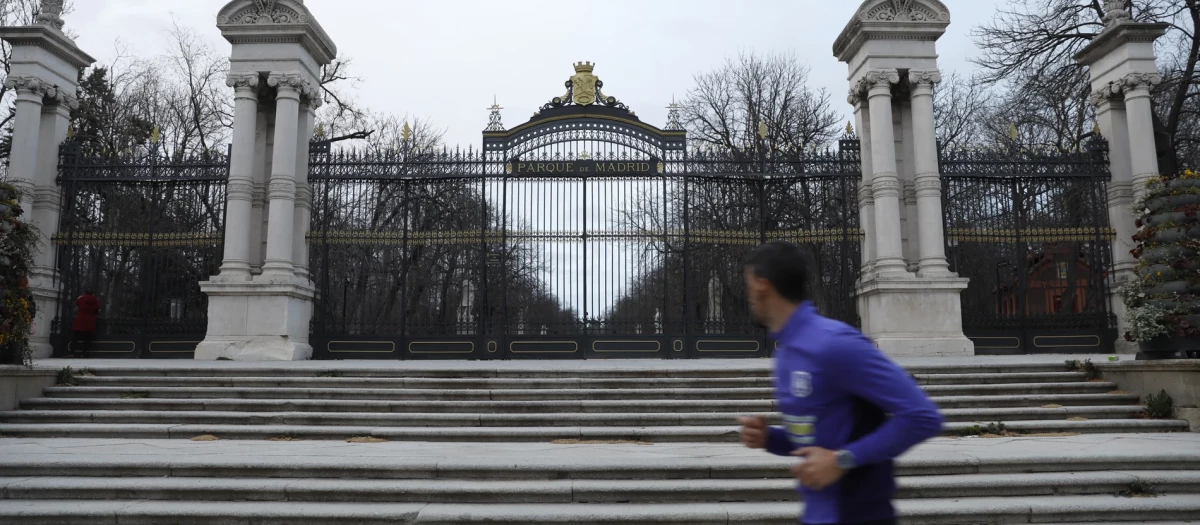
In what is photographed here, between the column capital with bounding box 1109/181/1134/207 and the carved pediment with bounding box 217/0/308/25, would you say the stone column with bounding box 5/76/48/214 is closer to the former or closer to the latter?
the carved pediment with bounding box 217/0/308/25

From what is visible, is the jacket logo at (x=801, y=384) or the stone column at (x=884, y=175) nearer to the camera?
the jacket logo at (x=801, y=384)

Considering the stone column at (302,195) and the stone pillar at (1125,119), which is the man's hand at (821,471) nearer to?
the stone column at (302,195)

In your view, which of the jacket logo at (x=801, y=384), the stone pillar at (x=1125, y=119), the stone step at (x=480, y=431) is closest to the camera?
the jacket logo at (x=801, y=384)

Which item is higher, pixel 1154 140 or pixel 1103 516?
pixel 1154 140

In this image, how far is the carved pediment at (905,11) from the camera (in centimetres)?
1569

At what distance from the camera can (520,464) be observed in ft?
23.0

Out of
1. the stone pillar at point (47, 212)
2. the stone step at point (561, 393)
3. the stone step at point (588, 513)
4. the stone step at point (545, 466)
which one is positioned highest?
the stone pillar at point (47, 212)

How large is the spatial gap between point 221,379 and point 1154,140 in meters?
17.9

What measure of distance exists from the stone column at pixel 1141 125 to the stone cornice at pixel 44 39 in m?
22.1

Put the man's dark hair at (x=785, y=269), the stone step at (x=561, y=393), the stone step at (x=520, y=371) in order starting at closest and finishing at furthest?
1. the man's dark hair at (x=785, y=269)
2. the stone step at (x=561, y=393)
3. the stone step at (x=520, y=371)

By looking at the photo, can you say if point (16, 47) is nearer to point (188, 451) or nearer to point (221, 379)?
point (221, 379)

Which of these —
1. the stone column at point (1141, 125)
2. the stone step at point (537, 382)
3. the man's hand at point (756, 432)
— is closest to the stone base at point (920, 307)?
the stone step at point (537, 382)

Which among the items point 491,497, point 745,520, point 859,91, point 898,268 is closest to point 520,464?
point 491,497

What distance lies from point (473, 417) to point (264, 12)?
10.6 metres
